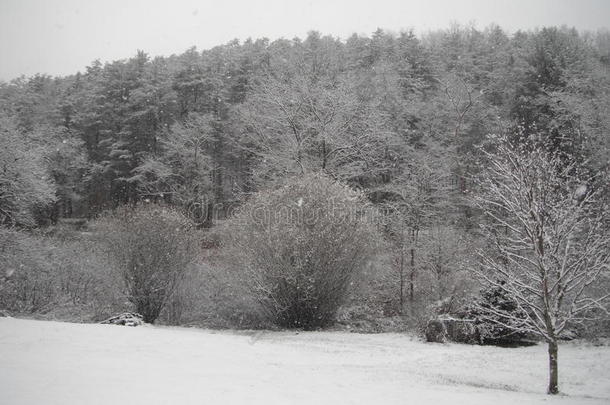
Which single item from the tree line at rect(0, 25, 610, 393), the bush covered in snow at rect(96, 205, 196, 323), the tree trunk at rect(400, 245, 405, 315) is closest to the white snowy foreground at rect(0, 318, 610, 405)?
the tree line at rect(0, 25, 610, 393)

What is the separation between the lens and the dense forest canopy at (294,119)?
23.8 metres

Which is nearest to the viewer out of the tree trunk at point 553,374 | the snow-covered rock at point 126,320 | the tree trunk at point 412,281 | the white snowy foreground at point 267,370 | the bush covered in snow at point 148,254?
the white snowy foreground at point 267,370

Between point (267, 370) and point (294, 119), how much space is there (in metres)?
18.8

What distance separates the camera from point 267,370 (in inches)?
295

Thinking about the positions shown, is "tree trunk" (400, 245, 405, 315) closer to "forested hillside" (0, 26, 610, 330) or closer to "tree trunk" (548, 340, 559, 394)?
"forested hillside" (0, 26, 610, 330)

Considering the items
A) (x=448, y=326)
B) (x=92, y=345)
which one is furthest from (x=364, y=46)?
(x=92, y=345)

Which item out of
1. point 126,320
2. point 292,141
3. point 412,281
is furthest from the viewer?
point 292,141

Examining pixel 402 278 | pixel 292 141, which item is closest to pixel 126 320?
pixel 402 278

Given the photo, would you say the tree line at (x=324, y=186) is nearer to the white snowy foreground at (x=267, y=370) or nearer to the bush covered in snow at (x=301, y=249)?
the bush covered in snow at (x=301, y=249)

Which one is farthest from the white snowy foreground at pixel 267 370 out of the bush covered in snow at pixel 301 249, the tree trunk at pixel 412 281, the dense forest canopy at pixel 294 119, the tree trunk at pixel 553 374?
the dense forest canopy at pixel 294 119

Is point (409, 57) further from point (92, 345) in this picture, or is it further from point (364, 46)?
point (92, 345)

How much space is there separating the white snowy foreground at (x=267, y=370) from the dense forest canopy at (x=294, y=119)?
11414mm

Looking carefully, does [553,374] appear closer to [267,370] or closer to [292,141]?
[267,370]

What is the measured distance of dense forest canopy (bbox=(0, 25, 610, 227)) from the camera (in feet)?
78.1
